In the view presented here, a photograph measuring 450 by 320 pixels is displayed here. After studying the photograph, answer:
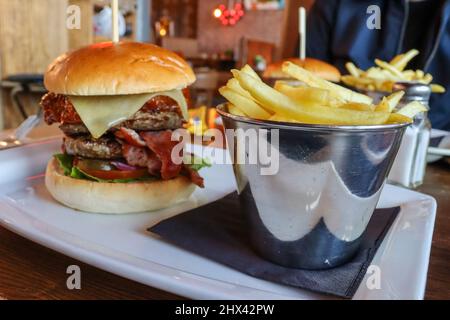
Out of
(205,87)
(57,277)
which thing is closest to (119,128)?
(57,277)

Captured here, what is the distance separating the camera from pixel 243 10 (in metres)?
11.3

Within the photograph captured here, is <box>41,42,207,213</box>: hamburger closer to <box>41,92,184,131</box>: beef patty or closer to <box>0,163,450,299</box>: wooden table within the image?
<box>41,92,184,131</box>: beef patty

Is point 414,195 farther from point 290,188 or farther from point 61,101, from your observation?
point 61,101

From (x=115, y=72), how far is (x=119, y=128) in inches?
7.0

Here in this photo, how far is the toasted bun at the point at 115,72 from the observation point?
116cm

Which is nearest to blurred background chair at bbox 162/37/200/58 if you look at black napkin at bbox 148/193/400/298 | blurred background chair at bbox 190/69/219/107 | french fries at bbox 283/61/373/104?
blurred background chair at bbox 190/69/219/107

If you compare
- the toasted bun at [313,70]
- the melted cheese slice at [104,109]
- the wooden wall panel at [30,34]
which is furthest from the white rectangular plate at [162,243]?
the wooden wall panel at [30,34]

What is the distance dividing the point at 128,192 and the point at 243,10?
35.9 feet

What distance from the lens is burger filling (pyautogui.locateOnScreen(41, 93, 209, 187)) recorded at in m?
1.23

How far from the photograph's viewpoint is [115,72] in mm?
1168

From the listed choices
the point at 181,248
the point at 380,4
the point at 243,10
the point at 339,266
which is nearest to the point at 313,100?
the point at 339,266

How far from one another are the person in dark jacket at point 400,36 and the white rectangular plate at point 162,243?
7.90ft
